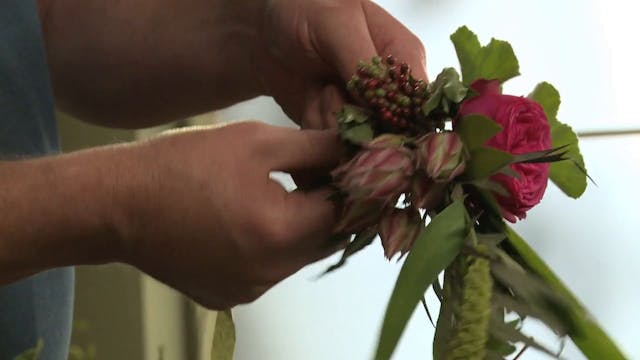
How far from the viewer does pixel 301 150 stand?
445 millimetres

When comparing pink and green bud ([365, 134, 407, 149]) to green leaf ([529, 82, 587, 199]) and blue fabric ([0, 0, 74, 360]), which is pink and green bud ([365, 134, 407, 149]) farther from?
blue fabric ([0, 0, 74, 360])

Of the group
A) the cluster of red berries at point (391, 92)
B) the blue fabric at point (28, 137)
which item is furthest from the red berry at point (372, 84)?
the blue fabric at point (28, 137)

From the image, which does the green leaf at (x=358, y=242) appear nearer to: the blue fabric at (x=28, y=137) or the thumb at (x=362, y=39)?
the thumb at (x=362, y=39)

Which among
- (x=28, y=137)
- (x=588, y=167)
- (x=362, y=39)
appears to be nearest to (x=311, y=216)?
(x=362, y=39)

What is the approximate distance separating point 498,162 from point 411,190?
1.7 inches

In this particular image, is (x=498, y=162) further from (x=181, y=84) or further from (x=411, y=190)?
(x=181, y=84)

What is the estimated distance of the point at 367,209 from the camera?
16.4 inches

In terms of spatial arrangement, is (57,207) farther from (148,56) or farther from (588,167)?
(588,167)

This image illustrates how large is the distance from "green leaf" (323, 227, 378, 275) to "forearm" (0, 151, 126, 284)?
0.12 metres

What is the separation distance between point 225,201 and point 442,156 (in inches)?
4.5

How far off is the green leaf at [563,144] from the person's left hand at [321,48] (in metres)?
0.07

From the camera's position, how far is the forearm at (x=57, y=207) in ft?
1.44

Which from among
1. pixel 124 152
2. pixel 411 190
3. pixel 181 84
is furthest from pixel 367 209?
pixel 181 84

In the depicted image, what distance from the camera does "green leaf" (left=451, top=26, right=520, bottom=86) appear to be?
454 millimetres
